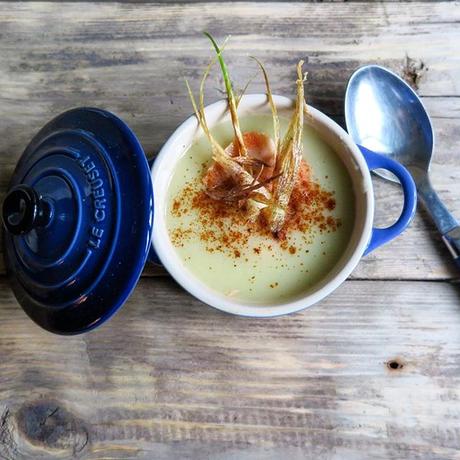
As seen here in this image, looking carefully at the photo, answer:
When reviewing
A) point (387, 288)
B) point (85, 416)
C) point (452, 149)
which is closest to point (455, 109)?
point (452, 149)

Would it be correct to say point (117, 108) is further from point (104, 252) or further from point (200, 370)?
point (200, 370)

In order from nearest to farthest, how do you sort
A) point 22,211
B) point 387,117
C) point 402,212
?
1. point 22,211
2. point 402,212
3. point 387,117

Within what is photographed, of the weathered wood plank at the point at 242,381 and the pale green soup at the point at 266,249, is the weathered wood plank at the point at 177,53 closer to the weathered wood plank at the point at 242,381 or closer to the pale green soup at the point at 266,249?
the pale green soup at the point at 266,249

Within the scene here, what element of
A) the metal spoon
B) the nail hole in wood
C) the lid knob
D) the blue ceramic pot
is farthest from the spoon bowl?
the lid knob

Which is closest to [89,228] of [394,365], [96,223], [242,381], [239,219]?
[96,223]

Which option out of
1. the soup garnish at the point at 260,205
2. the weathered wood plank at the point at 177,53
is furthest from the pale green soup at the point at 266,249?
the weathered wood plank at the point at 177,53

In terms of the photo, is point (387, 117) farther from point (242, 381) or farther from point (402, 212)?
point (242, 381)

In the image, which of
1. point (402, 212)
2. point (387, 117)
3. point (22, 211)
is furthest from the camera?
point (387, 117)
